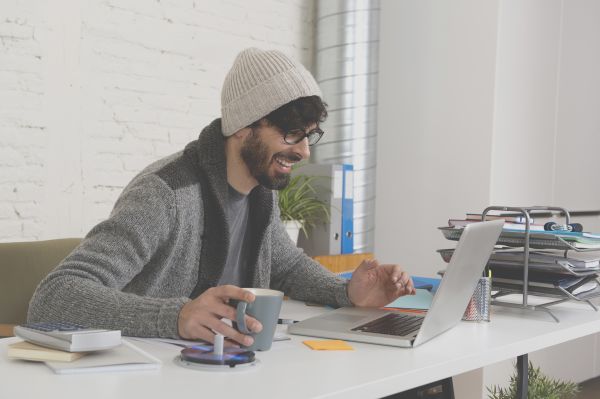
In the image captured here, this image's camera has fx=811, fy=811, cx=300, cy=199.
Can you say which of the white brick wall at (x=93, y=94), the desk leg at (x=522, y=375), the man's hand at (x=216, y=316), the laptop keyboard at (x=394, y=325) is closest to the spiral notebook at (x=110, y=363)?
the man's hand at (x=216, y=316)

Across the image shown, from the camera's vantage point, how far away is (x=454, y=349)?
4.83ft

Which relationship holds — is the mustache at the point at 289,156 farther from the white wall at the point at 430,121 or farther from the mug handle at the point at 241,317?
the white wall at the point at 430,121

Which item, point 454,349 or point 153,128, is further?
point 153,128

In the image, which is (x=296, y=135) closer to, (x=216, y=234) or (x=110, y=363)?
(x=216, y=234)

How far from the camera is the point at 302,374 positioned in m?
1.23

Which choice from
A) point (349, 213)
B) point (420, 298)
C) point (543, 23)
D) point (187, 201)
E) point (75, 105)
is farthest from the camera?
point (543, 23)

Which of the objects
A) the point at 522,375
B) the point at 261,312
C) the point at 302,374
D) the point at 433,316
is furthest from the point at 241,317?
the point at 522,375

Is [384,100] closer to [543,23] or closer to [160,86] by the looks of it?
[543,23]

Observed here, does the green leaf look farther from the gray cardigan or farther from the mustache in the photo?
the mustache

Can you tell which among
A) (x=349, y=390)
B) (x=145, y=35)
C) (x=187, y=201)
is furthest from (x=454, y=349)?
(x=145, y=35)

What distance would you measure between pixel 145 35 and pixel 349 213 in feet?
3.51

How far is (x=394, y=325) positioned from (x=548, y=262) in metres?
0.53

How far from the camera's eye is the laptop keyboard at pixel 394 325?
5.06 feet

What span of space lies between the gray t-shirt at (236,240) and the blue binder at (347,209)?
4.34ft
